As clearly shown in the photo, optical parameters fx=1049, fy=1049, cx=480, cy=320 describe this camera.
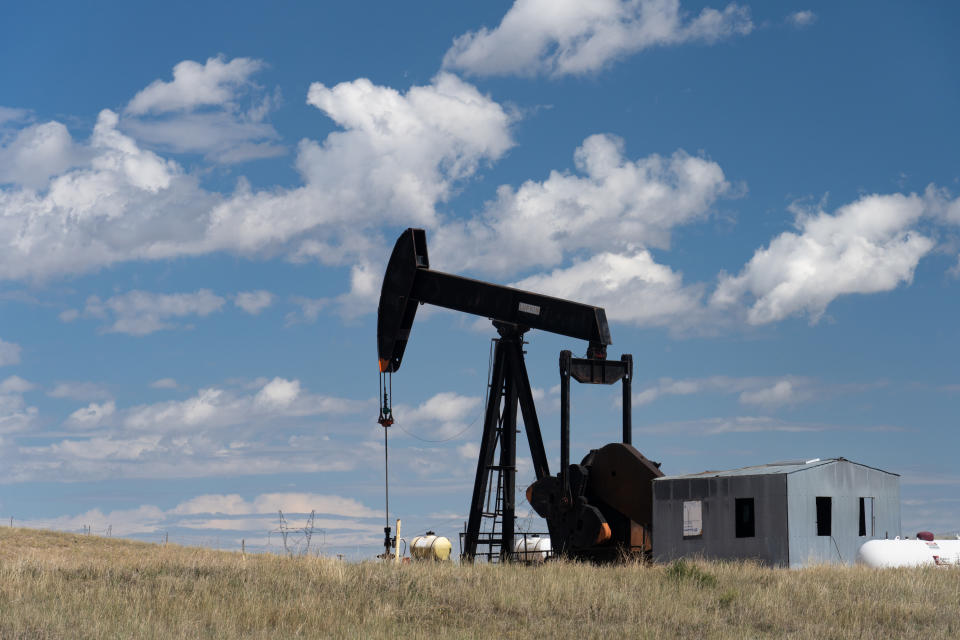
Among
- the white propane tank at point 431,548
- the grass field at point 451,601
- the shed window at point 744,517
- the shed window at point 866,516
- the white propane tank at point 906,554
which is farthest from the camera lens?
the white propane tank at point 431,548

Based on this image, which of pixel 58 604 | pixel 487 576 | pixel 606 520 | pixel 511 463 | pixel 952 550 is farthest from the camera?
pixel 511 463

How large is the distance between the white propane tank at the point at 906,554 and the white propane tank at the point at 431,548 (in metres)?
12.3

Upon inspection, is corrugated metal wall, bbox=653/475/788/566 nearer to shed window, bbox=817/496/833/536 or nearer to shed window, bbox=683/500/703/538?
shed window, bbox=683/500/703/538

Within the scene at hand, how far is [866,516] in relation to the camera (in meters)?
21.6

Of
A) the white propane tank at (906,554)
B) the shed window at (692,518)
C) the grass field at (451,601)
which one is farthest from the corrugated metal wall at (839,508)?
the grass field at (451,601)

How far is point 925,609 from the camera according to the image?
13.8 m

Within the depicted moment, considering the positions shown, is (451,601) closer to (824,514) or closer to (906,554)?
(824,514)

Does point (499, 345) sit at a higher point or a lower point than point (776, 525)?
higher

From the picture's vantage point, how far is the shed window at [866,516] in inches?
846

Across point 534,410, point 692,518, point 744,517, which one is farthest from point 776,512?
point 534,410

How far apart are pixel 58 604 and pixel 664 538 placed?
40.1 feet

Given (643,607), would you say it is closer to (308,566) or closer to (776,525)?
(308,566)

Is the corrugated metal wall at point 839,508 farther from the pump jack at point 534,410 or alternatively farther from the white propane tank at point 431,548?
the white propane tank at point 431,548

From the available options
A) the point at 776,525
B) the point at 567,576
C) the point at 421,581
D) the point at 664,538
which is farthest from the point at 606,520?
the point at 421,581
